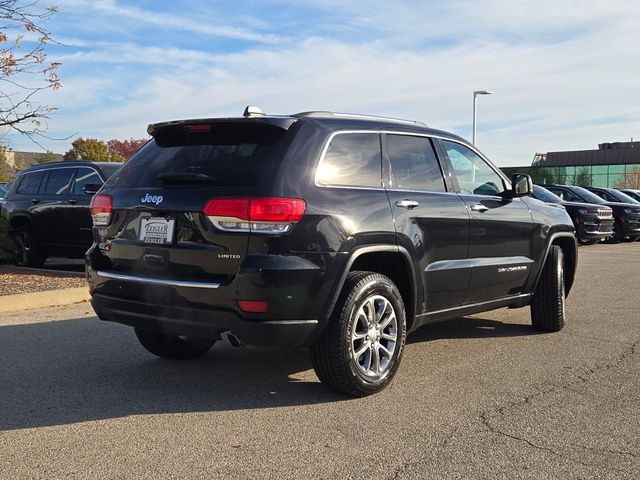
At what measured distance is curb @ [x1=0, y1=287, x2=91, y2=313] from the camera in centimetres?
820

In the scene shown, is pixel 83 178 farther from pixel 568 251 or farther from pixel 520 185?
pixel 568 251

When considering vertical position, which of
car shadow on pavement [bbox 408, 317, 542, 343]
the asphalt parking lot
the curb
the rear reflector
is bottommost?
car shadow on pavement [bbox 408, 317, 542, 343]

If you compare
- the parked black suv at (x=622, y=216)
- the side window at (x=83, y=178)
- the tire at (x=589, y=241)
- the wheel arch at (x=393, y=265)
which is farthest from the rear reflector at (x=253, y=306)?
the parked black suv at (x=622, y=216)

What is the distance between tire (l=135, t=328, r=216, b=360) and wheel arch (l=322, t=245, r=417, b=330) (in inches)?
58.5

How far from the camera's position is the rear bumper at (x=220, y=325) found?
4262 mm

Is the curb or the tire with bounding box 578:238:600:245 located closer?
the curb

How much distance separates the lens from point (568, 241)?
7.39 metres

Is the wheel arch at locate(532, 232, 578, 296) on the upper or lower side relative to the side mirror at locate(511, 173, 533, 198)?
lower

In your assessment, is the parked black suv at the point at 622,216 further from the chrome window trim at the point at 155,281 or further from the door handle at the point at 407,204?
the chrome window trim at the point at 155,281

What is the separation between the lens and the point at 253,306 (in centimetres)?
422

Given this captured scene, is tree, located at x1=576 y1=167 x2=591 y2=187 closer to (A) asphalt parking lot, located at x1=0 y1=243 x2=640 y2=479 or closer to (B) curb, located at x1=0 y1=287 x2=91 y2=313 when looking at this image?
(B) curb, located at x1=0 y1=287 x2=91 y2=313

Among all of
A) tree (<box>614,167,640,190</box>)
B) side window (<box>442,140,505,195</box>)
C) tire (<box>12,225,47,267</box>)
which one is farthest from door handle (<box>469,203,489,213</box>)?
tree (<box>614,167,640,190</box>)

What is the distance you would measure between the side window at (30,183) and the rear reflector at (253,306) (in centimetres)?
869

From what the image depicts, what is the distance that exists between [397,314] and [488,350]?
63.1 inches
